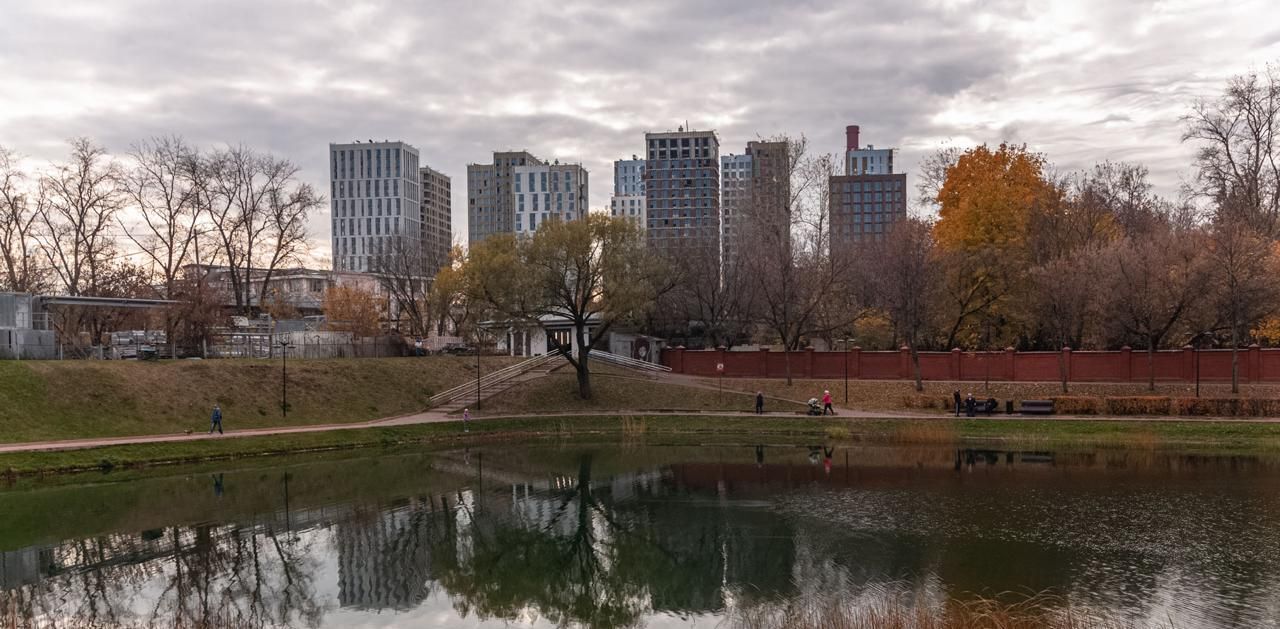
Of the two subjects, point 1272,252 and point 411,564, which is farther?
point 1272,252

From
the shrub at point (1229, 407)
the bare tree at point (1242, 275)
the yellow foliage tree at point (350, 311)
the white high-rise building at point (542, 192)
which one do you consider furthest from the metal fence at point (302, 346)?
the white high-rise building at point (542, 192)

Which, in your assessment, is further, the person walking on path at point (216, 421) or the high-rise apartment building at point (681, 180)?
the high-rise apartment building at point (681, 180)

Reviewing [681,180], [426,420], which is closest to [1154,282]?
[426,420]

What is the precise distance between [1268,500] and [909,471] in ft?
34.1

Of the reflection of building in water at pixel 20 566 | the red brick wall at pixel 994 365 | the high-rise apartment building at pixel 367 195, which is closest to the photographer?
the reflection of building in water at pixel 20 566

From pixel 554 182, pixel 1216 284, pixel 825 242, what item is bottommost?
pixel 1216 284

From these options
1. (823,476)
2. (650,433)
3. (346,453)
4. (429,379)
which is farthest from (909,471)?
(429,379)

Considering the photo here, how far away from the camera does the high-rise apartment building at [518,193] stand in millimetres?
171500

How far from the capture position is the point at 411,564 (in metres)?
18.9

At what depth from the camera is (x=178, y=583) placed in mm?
17172

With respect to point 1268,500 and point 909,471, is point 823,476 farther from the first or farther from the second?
point 1268,500

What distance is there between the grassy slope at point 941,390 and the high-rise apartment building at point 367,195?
13887 centimetres

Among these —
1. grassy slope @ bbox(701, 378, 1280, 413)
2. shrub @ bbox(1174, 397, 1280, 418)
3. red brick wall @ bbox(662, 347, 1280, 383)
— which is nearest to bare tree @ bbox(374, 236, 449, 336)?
red brick wall @ bbox(662, 347, 1280, 383)

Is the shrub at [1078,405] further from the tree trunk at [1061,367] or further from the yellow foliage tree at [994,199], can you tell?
the yellow foliage tree at [994,199]
